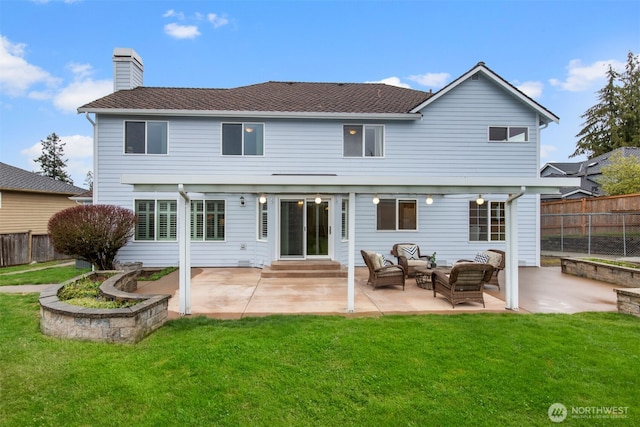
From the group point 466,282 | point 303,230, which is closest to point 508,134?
point 466,282

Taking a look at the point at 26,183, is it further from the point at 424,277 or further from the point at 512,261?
the point at 512,261

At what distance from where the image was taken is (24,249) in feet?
43.9

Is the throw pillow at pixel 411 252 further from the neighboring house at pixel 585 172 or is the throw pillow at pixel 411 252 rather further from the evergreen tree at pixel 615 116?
the evergreen tree at pixel 615 116

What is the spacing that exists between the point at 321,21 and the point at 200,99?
790cm

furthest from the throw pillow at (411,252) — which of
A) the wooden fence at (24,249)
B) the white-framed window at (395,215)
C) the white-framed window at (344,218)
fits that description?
the wooden fence at (24,249)

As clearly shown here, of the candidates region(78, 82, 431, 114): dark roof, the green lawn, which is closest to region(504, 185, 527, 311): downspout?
the green lawn

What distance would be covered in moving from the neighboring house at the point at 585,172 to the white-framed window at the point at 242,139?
23364 mm

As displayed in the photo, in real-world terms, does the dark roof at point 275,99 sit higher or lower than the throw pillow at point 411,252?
higher

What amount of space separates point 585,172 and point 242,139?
34592 millimetres

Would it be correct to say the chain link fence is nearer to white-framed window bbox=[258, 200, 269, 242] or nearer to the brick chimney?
white-framed window bbox=[258, 200, 269, 242]

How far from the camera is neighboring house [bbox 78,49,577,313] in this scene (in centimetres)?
1093

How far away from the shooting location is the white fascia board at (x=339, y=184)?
5551 mm

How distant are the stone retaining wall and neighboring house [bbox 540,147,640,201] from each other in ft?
71.4

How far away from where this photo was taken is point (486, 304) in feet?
21.9
